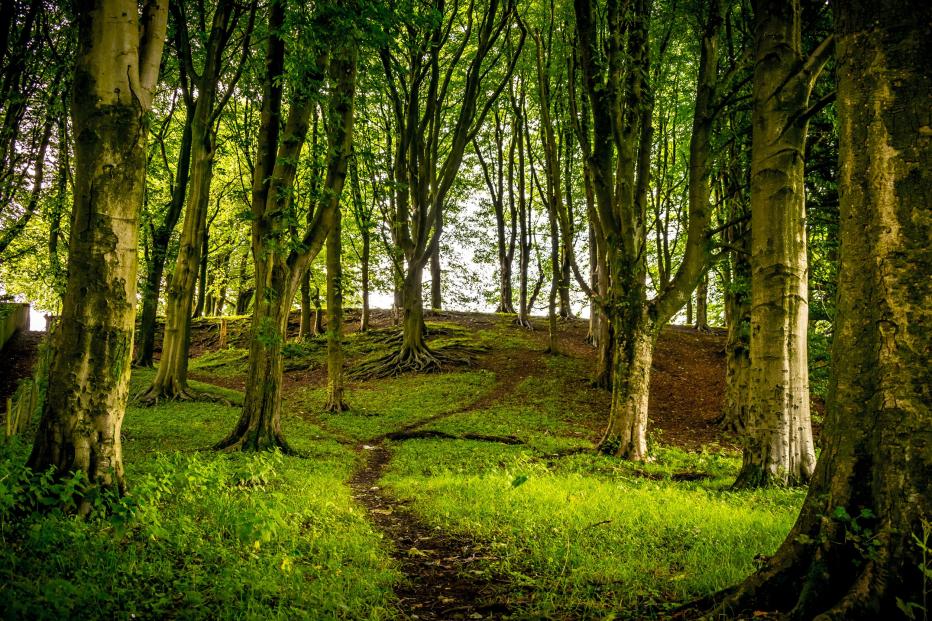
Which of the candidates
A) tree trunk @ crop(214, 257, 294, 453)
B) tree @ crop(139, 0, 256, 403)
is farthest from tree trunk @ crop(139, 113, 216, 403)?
tree trunk @ crop(214, 257, 294, 453)

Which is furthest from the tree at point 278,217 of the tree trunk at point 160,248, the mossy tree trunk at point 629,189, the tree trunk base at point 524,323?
the tree trunk base at point 524,323

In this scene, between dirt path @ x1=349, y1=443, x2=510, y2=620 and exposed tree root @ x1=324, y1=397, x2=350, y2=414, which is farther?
exposed tree root @ x1=324, y1=397, x2=350, y2=414

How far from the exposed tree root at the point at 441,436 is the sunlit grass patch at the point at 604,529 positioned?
4.06m

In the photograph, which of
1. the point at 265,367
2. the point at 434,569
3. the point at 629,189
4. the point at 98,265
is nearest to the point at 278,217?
the point at 265,367

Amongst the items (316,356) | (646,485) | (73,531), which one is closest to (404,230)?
(316,356)

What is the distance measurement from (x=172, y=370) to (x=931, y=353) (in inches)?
668

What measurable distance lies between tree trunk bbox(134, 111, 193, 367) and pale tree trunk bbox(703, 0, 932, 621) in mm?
19568

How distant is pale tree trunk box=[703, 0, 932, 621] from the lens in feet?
8.58

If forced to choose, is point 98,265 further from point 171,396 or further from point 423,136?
point 423,136

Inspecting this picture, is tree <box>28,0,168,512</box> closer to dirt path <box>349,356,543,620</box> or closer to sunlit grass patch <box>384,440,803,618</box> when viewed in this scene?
dirt path <box>349,356,543,620</box>

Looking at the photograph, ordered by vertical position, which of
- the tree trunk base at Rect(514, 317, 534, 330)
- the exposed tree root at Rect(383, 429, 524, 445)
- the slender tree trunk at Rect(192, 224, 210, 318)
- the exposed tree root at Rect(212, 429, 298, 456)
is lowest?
the exposed tree root at Rect(383, 429, 524, 445)

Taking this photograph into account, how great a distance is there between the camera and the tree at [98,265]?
4785mm

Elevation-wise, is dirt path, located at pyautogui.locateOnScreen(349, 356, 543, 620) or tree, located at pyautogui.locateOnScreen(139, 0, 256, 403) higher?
tree, located at pyautogui.locateOnScreen(139, 0, 256, 403)

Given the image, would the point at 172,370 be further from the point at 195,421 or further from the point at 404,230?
the point at 404,230
